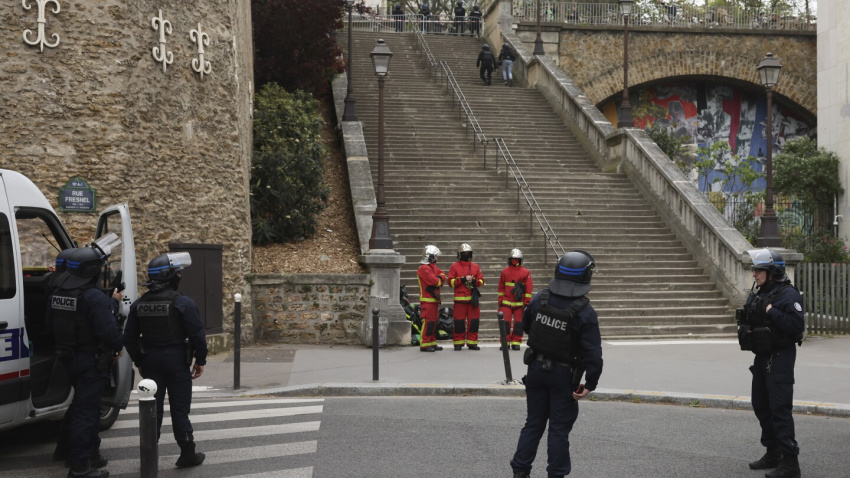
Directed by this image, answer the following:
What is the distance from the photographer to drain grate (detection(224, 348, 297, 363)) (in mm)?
13383

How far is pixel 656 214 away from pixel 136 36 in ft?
41.7

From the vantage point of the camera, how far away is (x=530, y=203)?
67.4ft

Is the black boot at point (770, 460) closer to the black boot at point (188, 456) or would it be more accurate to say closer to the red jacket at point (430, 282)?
the black boot at point (188, 456)

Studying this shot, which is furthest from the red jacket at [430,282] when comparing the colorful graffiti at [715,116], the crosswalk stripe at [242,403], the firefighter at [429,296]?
the colorful graffiti at [715,116]

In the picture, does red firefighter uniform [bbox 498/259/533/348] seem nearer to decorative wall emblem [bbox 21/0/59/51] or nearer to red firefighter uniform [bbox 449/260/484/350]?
red firefighter uniform [bbox 449/260/484/350]

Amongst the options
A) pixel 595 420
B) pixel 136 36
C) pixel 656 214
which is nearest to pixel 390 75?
pixel 656 214

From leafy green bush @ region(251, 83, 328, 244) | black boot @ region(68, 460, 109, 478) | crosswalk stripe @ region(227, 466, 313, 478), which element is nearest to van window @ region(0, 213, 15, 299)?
black boot @ region(68, 460, 109, 478)

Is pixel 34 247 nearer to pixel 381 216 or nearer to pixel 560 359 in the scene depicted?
pixel 381 216

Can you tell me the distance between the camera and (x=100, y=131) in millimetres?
13172

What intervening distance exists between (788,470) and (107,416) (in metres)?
6.08

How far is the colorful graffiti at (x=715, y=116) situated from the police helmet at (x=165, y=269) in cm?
2864

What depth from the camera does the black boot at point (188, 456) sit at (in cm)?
719

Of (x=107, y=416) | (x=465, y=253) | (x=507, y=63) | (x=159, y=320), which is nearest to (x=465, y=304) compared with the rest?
(x=465, y=253)

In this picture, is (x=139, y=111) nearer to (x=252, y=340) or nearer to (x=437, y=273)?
(x=252, y=340)
